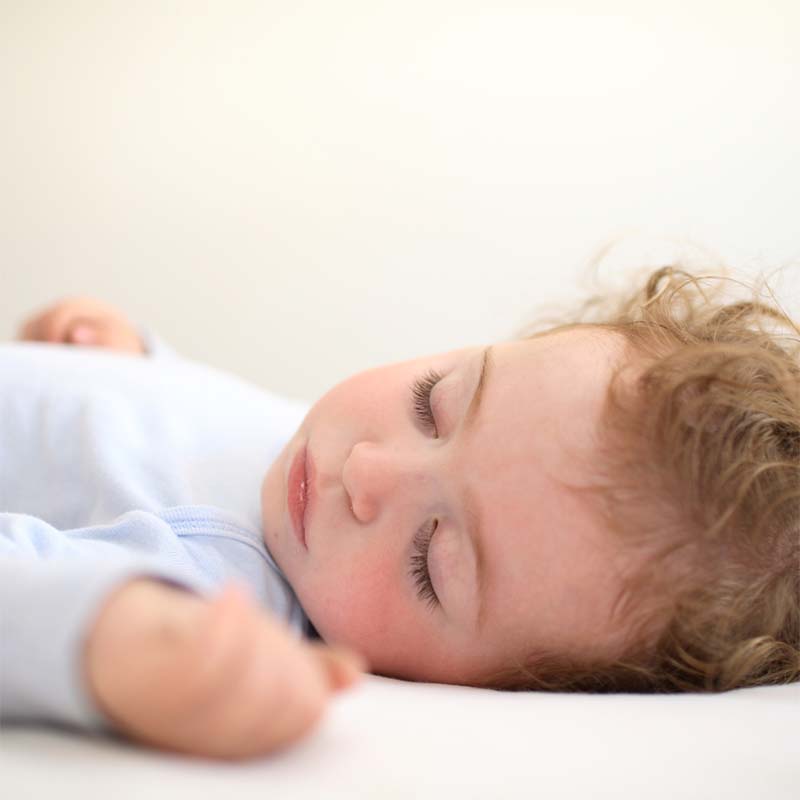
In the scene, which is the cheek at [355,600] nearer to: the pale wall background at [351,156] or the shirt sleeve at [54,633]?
the shirt sleeve at [54,633]

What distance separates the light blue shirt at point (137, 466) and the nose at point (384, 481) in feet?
0.39

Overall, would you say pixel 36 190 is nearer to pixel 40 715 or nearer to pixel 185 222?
pixel 185 222

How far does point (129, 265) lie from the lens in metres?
1.80

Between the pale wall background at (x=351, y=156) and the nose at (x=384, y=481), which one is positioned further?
the pale wall background at (x=351, y=156)

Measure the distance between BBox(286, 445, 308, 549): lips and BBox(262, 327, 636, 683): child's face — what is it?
0.04 feet

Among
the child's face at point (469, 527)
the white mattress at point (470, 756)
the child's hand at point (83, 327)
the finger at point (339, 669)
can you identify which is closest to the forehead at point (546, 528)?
the child's face at point (469, 527)

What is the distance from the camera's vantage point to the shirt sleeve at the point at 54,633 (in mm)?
361

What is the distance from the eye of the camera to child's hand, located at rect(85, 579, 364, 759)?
34 cm

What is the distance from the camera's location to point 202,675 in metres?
0.33

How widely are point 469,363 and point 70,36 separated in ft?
4.58

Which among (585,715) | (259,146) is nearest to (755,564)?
(585,715)

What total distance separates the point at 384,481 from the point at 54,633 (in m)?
0.36

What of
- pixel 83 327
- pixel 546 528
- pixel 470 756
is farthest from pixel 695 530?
pixel 83 327

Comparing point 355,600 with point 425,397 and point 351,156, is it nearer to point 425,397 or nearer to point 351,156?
point 425,397
